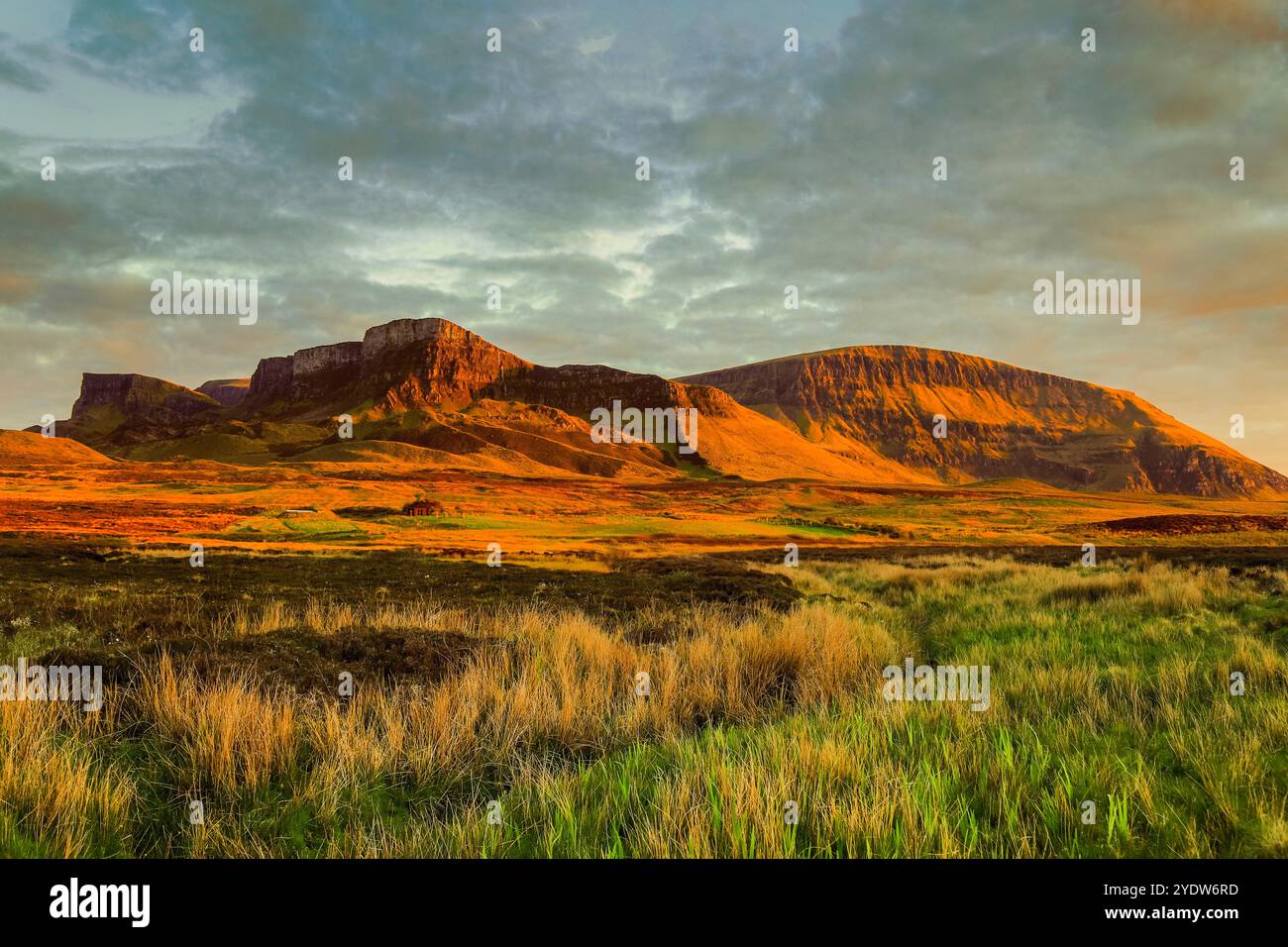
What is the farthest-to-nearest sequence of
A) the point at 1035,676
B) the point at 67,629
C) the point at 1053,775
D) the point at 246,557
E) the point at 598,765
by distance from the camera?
the point at 246,557
the point at 67,629
the point at 1035,676
the point at 598,765
the point at 1053,775

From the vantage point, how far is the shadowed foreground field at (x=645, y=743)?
11.8 feet

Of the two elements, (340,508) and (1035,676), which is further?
(340,508)

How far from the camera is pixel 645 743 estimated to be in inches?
220

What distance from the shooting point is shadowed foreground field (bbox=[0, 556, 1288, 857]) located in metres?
3.58

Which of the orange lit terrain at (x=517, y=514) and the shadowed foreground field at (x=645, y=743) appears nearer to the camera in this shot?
the shadowed foreground field at (x=645, y=743)

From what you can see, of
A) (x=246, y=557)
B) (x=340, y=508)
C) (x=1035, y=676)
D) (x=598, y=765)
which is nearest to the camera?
(x=598, y=765)

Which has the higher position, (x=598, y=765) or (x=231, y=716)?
(x=231, y=716)

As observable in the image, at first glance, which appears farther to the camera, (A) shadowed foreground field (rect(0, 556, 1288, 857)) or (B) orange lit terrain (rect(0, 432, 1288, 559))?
(B) orange lit terrain (rect(0, 432, 1288, 559))

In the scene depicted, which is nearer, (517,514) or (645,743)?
(645,743)

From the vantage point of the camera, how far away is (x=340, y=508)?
72.3 meters
